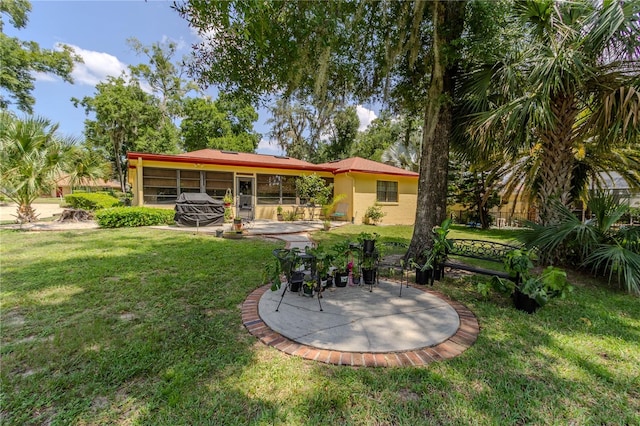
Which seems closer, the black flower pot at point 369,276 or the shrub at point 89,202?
the black flower pot at point 369,276

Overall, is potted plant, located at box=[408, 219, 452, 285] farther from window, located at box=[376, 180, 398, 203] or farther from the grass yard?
window, located at box=[376, 180, 398, 203]

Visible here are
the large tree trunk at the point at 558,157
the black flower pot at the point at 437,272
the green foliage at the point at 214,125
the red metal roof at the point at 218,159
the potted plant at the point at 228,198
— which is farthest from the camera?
the green foliage at the point at 214,125

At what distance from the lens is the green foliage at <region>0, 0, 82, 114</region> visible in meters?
16.8

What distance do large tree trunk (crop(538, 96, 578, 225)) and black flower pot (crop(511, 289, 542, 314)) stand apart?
239 cm

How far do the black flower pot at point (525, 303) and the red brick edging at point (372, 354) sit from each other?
819 millimetres

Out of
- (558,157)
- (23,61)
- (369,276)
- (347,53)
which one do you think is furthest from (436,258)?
(23,61)

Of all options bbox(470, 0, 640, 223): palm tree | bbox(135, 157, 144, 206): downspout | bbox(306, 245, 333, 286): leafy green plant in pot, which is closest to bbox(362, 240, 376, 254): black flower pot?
bbox(306, 245, 333, 286): leafy green plant in pot

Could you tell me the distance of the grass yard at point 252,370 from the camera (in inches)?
71.4

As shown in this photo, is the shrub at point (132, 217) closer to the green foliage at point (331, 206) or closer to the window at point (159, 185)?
the window at point (159, 185)

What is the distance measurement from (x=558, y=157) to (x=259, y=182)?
11.1 meters

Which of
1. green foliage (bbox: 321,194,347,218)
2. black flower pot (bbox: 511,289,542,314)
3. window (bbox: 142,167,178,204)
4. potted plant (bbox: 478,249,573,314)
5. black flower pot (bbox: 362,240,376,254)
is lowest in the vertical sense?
black flower pot (bbox: 511,289,542,314)

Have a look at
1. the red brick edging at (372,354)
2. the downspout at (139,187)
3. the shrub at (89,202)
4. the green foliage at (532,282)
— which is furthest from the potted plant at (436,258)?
the shrub at (89,202)

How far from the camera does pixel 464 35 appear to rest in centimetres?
473

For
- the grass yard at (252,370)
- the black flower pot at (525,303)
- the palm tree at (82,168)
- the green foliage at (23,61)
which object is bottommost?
the grass yard at (252,370)
